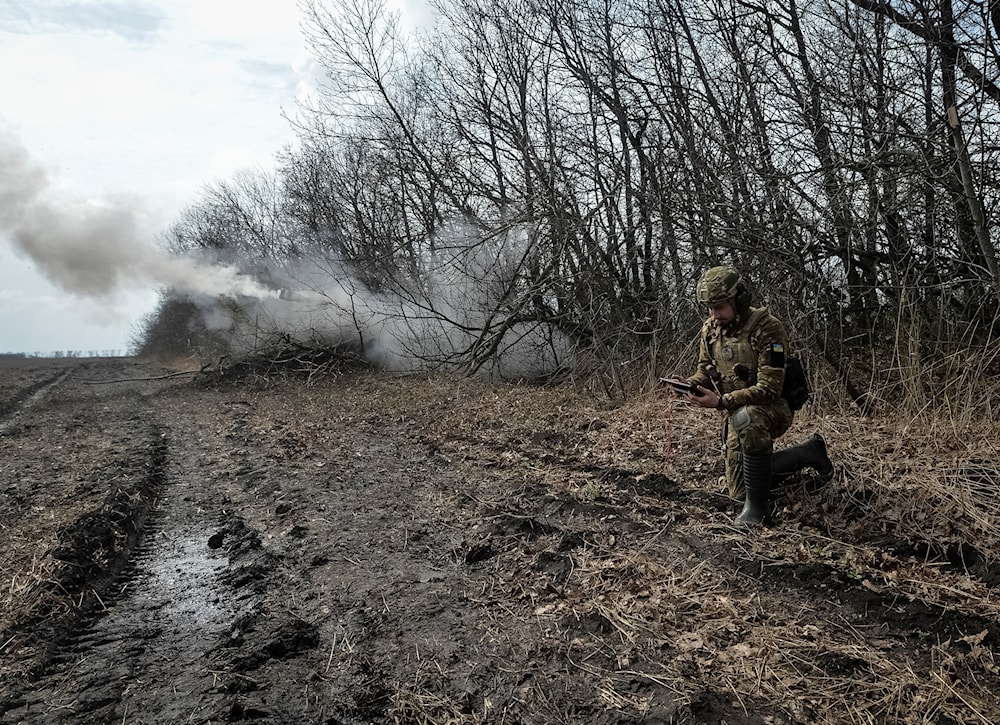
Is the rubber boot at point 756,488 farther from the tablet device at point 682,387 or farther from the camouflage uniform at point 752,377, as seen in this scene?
the tablet device at point 682,387

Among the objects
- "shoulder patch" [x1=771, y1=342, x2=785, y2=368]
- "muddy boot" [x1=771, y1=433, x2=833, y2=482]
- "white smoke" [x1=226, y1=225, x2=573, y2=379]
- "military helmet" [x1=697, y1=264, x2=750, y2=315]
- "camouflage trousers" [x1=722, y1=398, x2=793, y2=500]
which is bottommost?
"muddy boot" [x1=771, y1=433, x2=833, y2=482]

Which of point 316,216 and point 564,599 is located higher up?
point 316,216

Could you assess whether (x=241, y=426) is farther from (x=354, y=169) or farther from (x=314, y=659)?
(x=354, y=169)

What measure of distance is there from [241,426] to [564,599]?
8.65 metres

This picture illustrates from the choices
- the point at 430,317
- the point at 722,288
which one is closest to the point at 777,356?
the point at 722,288

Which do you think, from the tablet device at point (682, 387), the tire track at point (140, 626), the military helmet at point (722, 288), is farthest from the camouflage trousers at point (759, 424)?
the tire track at point (140, 626)

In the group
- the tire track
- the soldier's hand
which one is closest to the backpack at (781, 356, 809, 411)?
the soldier's hand

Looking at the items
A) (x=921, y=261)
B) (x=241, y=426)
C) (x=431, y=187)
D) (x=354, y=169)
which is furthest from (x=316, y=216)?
(x=921, y=261)

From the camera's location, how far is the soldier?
4586mm

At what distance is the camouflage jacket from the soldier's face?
0.09m

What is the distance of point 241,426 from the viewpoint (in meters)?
11.2

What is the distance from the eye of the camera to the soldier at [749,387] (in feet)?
15.0

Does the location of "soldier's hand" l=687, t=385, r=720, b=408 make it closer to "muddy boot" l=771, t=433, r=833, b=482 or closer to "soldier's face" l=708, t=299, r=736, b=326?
"soldier's face" l=708, t=299, r=736, b=326

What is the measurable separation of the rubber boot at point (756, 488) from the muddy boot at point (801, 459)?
22cm
